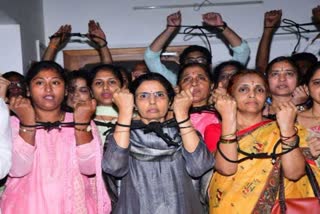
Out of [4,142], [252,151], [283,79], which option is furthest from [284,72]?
[4,142]

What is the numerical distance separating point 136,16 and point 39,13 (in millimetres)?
983

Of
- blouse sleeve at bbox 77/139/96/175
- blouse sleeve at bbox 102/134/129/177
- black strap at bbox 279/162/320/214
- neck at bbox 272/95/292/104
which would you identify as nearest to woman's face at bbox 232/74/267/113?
black strap at bbox 279/162/320/214

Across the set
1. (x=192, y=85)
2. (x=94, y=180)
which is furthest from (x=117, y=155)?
(x=192, y=85)

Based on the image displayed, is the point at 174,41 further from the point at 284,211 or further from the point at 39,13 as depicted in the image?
the point at 284,211

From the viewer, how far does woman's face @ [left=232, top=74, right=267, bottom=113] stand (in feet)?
7.92

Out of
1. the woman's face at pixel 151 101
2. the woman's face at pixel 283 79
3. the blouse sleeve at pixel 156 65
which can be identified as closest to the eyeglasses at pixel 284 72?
the woman's face at pixel 283 79

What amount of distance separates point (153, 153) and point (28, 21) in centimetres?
262

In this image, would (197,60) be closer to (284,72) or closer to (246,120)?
(284,72)

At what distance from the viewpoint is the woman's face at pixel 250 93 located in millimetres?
2414

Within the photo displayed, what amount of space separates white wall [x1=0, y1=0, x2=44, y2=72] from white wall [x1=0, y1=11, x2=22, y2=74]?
0.04m

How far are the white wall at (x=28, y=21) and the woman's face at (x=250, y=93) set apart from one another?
2.05 m

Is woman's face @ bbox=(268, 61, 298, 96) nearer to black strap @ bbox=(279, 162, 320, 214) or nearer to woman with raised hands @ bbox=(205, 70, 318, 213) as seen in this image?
woman with raised hands @ bbox=(205, 70, 318, 213)

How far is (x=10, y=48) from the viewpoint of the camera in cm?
418

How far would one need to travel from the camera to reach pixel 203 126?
272 cm
